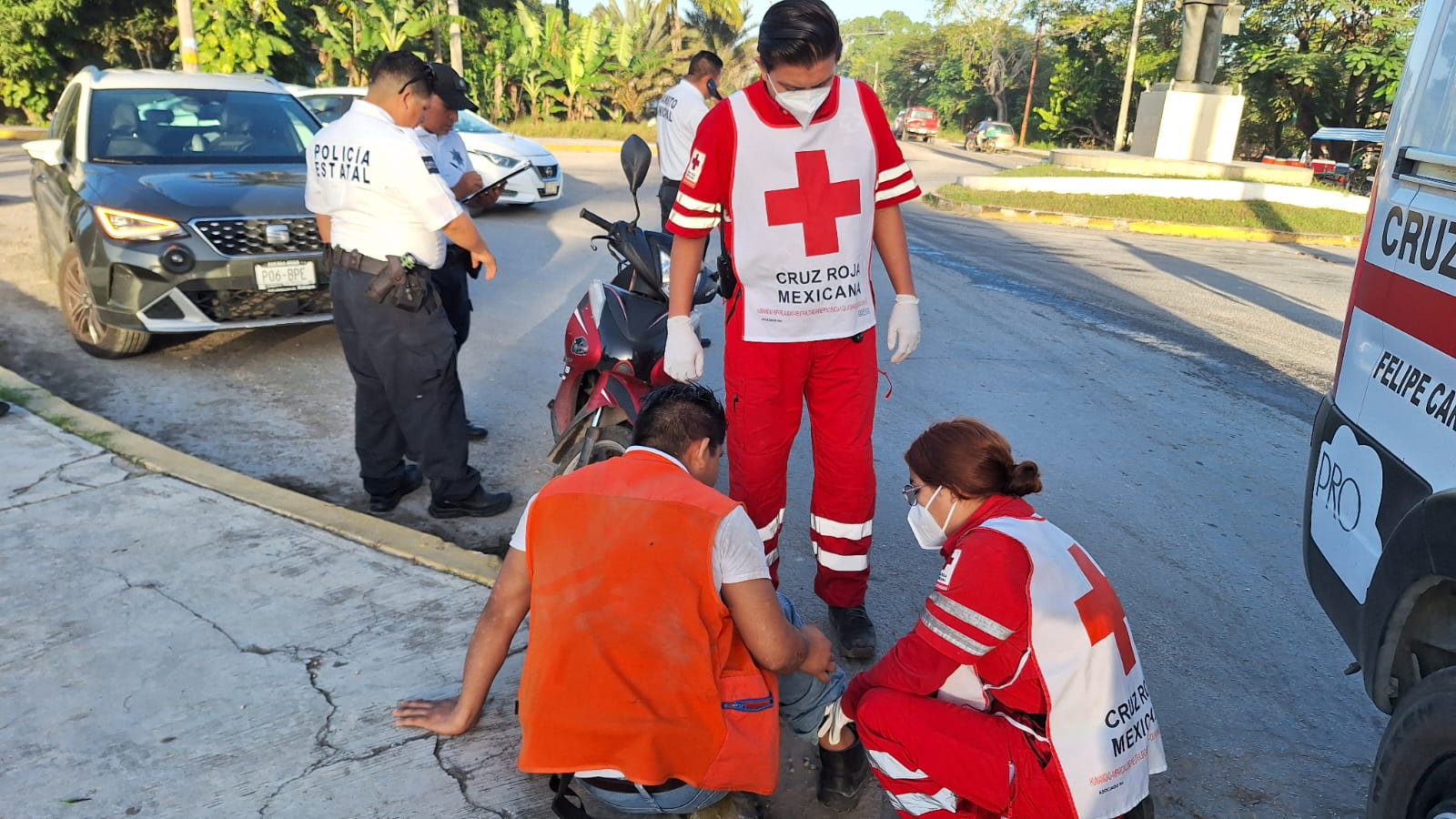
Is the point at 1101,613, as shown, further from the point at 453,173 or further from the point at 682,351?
the point at 453,173

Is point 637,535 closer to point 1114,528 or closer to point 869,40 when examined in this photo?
point 1114,528

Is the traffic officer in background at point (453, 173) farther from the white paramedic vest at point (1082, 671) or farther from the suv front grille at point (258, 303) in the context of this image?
the white paramedic vest at point (1082, 671)

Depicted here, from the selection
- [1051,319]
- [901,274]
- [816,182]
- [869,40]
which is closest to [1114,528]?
[901,274]

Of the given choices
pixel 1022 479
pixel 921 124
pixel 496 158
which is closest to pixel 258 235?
pixel 1022 479

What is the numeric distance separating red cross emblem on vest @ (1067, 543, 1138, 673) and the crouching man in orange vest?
0.63 metres

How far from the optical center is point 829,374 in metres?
3.39

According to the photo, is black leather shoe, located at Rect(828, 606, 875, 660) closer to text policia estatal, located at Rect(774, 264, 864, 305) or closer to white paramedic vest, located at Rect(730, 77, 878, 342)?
white paramedic vest, located at Rect(730, 77, 878, 342)

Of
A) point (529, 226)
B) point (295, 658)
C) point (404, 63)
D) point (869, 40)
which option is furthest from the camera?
point (869, 40)

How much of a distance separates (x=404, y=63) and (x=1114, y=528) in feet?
11.6

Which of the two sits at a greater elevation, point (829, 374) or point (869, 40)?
point (869, 40)

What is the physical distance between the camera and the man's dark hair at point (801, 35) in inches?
119

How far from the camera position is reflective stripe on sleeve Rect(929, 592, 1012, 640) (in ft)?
7.04

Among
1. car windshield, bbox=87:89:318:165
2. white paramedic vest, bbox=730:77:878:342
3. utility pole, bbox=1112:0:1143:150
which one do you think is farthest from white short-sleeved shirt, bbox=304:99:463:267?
utility pole, bbox=1112:0:1143:150

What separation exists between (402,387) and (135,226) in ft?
9.19
